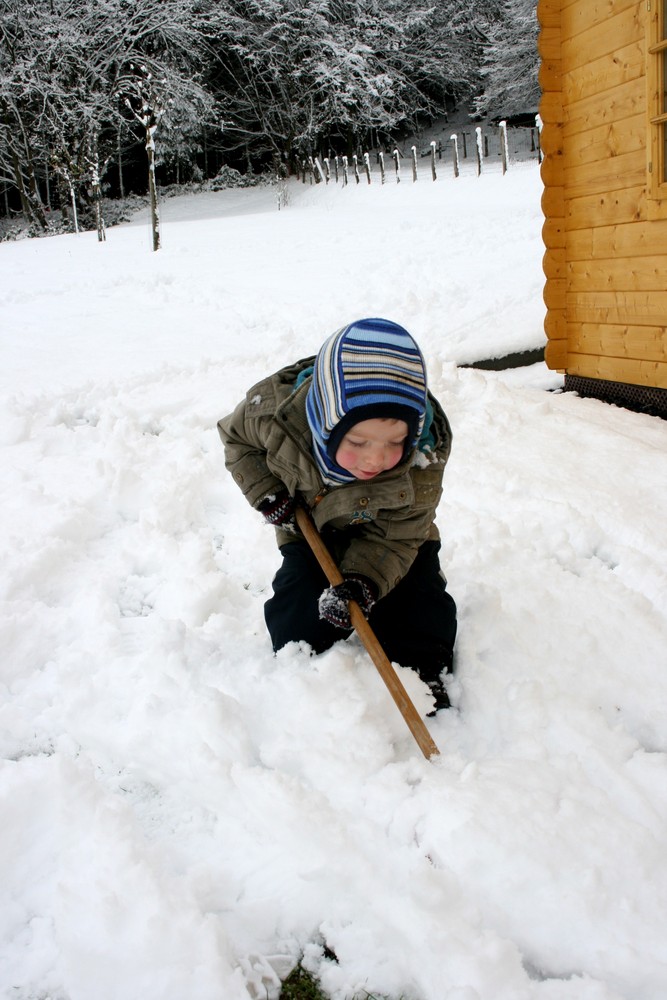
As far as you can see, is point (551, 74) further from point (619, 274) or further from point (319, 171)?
point (319, 171)

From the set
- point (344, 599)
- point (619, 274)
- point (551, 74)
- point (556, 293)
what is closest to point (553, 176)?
point (551, 74)

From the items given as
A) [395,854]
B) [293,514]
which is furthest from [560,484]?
[395,854]

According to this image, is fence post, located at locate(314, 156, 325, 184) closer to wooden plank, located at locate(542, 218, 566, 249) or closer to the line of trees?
the line of trees

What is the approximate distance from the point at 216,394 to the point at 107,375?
883mm

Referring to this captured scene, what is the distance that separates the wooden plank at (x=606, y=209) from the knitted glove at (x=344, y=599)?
311cm

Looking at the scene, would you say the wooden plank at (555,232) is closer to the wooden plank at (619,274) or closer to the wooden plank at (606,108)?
the wooden plank at (619,274)

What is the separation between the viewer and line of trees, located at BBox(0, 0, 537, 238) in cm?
1752

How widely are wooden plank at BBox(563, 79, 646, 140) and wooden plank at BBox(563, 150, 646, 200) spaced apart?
0.66ft

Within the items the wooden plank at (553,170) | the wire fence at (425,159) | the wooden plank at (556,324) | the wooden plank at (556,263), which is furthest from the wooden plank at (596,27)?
the wire fence at (425,159)

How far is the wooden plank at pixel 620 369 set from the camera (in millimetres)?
3996

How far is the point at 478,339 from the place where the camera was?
5633mm

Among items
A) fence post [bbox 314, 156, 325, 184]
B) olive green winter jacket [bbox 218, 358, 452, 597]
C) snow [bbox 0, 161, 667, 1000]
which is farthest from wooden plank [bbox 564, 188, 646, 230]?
fence post [bbox 314, 156, 325, 184]

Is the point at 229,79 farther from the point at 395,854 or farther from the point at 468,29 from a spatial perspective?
the point at 395,854

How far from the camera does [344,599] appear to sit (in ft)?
5.91
